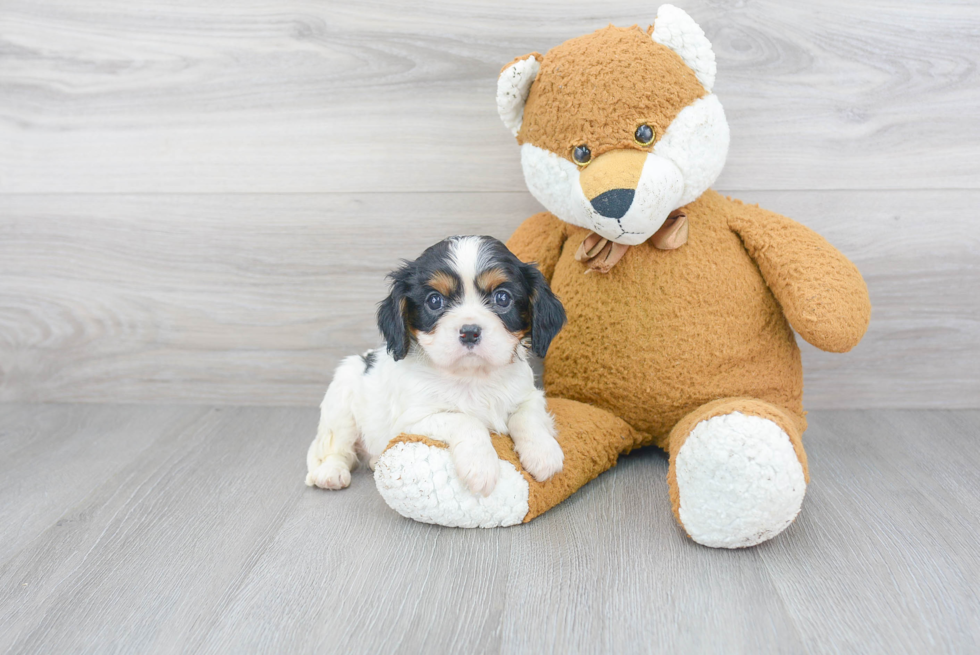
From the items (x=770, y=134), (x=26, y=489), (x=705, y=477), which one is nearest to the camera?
(x=705, y=477)

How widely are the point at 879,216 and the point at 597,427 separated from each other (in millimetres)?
1031

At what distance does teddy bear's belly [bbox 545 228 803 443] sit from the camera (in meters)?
1.68

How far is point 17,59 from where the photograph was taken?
2154mm

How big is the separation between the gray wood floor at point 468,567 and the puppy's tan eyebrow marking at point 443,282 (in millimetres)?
483

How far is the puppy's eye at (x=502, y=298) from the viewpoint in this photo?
1.53m

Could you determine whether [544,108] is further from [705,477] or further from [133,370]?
[133,370]

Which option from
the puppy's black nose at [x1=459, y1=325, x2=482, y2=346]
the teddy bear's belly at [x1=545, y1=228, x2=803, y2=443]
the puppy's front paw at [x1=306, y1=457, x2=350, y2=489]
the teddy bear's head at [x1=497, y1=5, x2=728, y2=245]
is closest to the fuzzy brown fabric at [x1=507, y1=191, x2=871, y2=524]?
the teddy bear's belly at [x1=545, y1=228, x2=803, y2=443]

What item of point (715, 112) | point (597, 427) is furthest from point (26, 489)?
point (715, 112)

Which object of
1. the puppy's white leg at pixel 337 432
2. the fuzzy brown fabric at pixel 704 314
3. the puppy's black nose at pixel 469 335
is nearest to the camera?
the puppy's black nose at pixel 469 335

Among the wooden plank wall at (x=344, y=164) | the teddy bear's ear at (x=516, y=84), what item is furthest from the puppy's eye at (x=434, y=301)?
the wooden plank wall at (x=344, y=164)

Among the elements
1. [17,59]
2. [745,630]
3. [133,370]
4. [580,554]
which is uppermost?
[17,59]

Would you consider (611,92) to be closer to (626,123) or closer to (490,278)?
(626,123)

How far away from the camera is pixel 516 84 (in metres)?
1.61

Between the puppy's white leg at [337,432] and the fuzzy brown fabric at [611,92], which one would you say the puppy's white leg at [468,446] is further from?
the fuzzy brown fabric at [611,92]
